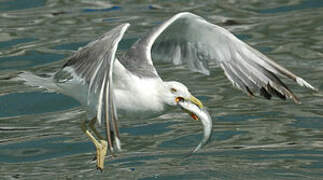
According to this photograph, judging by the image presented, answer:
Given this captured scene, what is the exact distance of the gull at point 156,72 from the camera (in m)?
6.66

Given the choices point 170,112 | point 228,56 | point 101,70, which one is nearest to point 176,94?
point 228,56

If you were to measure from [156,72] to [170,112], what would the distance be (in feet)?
6.94

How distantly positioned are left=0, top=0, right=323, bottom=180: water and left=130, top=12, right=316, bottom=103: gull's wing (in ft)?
2.51

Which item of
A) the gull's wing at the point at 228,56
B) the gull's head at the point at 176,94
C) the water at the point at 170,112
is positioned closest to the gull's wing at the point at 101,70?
the gull's head at the point at 176,94

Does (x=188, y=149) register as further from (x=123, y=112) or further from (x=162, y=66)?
(x=162, y=66)

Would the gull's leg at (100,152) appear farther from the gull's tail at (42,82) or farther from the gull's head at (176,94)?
the gull's head at (176,94)

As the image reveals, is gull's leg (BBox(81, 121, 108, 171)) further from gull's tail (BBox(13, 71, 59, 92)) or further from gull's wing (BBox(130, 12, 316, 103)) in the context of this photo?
gull's wing (BBox(130, 12, 316, 103))

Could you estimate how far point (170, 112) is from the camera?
962 centimetres

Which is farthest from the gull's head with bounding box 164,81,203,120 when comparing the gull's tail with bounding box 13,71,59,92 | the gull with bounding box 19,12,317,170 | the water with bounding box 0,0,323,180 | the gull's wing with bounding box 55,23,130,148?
the gull's tail with bounding box 13,71,59,92

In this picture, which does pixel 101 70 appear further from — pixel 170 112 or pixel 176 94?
pixel 170 112

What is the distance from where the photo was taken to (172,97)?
7.22 metres

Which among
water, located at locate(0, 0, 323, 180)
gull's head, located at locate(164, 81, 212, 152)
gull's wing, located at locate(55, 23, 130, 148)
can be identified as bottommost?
water, located at locate(0, 0, 323, 180)

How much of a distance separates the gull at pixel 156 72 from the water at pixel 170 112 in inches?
24.4

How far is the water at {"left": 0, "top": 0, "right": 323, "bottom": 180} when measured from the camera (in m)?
8.05
